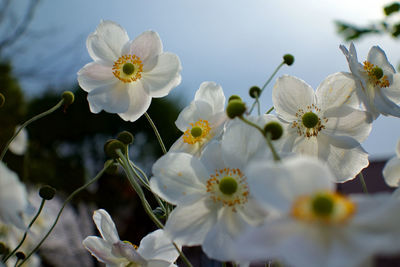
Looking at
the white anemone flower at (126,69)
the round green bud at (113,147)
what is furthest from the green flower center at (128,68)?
the round green bud at (113,147)

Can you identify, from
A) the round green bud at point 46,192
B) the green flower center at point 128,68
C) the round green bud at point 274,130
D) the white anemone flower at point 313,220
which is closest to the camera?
the white anemone flower at point 313,220

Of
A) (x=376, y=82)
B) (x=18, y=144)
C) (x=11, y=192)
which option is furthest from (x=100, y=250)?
(x=18, y=144)

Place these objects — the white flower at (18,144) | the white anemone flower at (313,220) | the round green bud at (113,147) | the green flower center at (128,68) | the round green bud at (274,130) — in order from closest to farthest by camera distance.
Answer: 1. the white anemone flower at (313,220)
2. the round green bud at (274,130)
3. the round green bud at (113,147)
4. the green flower center at (128,68)
5. the white flower at (18,144)

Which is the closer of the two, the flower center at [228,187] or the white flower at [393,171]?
the flower center at [228,187]

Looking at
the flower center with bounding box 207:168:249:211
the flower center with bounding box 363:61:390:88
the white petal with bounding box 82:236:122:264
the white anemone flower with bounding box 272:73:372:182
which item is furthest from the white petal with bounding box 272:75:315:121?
the white petal with bounding box 82:236:122:264

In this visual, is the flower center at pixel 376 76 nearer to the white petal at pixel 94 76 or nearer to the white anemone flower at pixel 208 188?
the white anemone flower at pixel 208 188

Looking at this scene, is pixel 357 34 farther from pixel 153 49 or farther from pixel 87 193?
pixel 87 193

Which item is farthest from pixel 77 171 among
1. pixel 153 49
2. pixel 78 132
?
pixel 153 49

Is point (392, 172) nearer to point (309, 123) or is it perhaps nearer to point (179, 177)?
point (309, 123)
